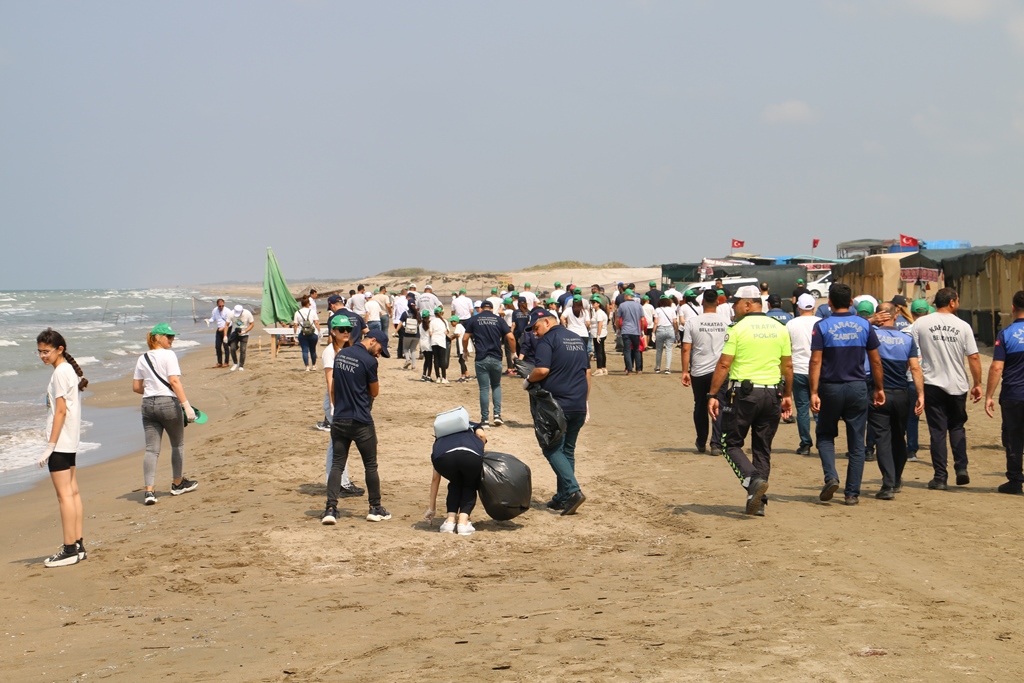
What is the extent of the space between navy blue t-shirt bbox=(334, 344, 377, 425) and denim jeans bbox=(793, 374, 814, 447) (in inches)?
220

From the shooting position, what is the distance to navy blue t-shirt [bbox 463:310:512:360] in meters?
13.5

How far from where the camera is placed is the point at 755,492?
7.67 meters

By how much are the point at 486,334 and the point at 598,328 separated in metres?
6.44

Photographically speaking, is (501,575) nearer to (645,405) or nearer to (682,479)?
(682,479)

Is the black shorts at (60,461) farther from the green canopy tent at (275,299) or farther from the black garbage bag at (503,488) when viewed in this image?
the green canopy tent at (275,299)

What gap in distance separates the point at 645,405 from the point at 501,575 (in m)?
9.68

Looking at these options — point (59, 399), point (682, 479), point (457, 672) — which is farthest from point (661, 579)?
point (59, 399)

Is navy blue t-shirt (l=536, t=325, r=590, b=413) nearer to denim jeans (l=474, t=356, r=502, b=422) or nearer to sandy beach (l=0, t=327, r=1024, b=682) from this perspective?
sandy beach (l=0, t=327, r=1024, b=682)

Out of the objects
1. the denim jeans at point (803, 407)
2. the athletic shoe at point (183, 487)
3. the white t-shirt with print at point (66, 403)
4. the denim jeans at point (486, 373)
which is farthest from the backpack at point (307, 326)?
the white t-shirt with print at point (66, 403)

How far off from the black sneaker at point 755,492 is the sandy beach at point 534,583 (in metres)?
0.20

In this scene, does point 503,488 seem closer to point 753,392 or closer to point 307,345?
point 753,392

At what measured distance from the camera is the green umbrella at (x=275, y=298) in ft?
78.4

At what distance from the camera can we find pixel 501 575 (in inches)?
260

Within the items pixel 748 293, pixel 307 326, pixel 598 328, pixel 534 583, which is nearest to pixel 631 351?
pixel 598 328
